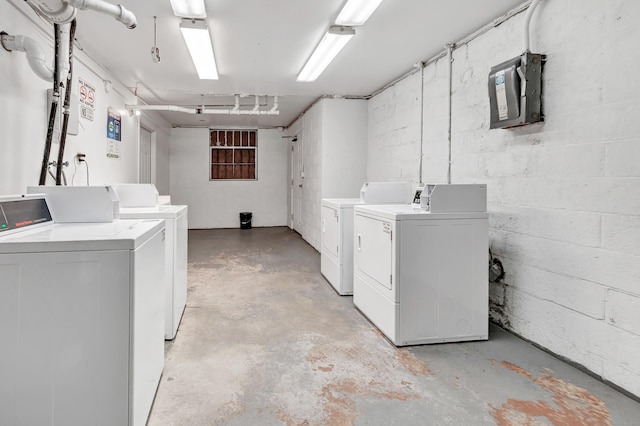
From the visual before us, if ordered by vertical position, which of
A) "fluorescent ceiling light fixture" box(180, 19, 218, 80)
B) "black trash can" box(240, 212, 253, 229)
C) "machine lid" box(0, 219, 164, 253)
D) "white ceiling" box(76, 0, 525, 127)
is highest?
"white ceiling" box(76, 0, 525, 127)

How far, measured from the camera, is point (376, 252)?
3.12 meters

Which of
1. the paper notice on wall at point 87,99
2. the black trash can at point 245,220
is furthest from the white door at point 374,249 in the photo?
the black trash can at point 245,220

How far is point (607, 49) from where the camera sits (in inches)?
89.0

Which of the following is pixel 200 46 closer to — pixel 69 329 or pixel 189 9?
pixel 189 9

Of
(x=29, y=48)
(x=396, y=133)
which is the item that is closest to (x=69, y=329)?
(x=29, y=48)

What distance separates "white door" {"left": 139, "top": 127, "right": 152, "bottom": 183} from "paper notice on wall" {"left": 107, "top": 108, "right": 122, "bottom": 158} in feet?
6.76

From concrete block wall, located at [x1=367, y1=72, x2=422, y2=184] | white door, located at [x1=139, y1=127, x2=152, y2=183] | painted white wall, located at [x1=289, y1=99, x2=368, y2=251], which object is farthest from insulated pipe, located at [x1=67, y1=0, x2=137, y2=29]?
white door, located at [x1=139, y1=127, x2=152, y2=183]

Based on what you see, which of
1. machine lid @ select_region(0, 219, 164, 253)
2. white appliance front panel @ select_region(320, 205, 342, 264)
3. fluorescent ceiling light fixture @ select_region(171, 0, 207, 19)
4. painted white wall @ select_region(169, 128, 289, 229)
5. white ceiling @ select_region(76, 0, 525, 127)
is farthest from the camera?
painted white wall @ select_region(169, 128, 289, 229)

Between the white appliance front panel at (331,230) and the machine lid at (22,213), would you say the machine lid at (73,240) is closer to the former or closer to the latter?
the machine lid at (22,213)

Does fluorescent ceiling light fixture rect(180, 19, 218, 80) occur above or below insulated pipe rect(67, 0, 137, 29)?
above

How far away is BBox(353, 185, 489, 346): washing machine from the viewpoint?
2.76 metres

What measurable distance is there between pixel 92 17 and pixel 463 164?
3.52 m

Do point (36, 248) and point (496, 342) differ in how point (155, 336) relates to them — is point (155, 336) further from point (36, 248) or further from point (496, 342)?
point (496, 342)

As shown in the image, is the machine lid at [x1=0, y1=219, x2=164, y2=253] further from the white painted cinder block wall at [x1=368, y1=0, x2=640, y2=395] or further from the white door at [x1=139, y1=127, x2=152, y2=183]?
the white door at [x1=139, y1=127, x2=152, y2=183]
